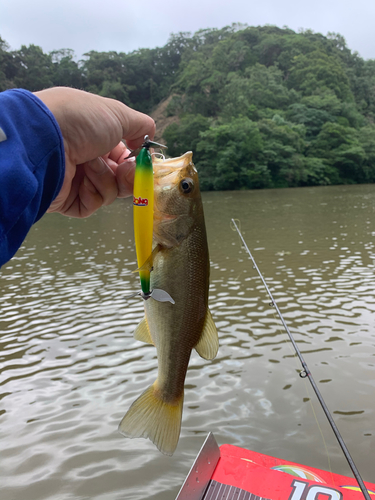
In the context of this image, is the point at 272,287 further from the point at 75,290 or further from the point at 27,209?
the point at 27,209

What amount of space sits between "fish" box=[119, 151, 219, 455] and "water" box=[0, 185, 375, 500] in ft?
8.29

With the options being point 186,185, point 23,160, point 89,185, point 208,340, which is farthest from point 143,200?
point 89,185

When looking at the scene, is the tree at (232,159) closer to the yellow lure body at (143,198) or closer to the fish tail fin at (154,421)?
the fish tail fin at (154,421)

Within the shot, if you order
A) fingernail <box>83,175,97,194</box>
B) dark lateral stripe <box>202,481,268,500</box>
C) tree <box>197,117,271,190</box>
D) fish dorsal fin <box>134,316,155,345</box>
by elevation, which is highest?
tree <box>197,117,271,190</box>

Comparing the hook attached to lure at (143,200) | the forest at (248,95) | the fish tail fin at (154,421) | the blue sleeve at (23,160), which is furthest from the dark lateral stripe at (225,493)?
the forest at (248,95)

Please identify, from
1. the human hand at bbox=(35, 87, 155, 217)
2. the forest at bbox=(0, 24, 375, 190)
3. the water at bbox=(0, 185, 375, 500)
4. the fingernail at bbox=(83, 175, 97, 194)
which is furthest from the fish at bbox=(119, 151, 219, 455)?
the forest at bbox=(0, 24, 375, 190)

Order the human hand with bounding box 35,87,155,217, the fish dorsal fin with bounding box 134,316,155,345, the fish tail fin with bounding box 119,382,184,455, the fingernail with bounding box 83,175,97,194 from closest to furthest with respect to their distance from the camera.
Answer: the human hand with bounding box 35,87,155,217, the fish tail fin with bounding box 119,382,184,455, the fish dorsal fin with bounding box 134,316,155,345, the fingernail with bounding box 83,175,97,194

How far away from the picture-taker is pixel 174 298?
A: 1.64m

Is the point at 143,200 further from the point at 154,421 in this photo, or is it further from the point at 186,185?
the point at 154,421

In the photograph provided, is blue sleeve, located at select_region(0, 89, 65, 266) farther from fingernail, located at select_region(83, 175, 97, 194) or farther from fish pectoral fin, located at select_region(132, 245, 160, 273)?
fingernail, located at select_region(83, 175, 97, 194)

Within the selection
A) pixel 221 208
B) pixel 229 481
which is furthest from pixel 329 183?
pixel 229 481

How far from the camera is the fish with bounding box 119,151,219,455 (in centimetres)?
162

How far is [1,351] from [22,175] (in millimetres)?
6660

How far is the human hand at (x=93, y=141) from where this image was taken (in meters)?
1.54
